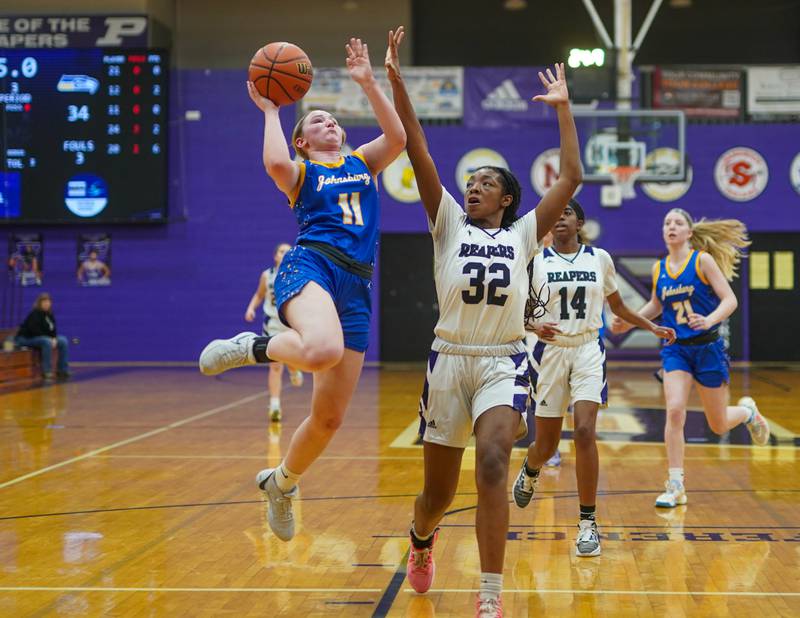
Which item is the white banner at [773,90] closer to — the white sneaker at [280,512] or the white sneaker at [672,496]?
the white sneaker at [672,496]

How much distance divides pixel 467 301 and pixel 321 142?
1134 mm

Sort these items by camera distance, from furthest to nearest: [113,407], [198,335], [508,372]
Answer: [198,335] → [113,407] → [508,372]

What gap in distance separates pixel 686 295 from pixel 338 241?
293cm

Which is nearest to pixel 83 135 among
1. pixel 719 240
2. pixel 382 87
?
pixel 382 87

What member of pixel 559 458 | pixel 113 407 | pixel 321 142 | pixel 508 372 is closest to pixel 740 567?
pixel 508 372

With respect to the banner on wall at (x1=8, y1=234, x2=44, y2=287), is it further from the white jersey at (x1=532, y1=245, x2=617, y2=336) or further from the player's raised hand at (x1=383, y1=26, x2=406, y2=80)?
the player's raised hand at (x1=383, y1=26, x2=406, y2=80)

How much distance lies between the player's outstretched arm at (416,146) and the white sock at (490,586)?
1.45 m

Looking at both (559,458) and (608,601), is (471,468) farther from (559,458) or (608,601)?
(608,601)

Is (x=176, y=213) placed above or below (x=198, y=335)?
above

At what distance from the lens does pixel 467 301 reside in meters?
4.13

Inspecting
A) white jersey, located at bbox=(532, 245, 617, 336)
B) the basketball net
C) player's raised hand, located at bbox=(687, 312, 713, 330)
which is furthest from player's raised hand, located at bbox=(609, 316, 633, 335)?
the basketball net

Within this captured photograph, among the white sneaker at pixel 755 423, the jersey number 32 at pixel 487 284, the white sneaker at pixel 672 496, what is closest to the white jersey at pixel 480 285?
the jersey number 32 at pixel 487 284

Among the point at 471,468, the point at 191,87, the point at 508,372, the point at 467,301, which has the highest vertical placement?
the point at 191,87

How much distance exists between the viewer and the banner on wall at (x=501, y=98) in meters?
17.8
